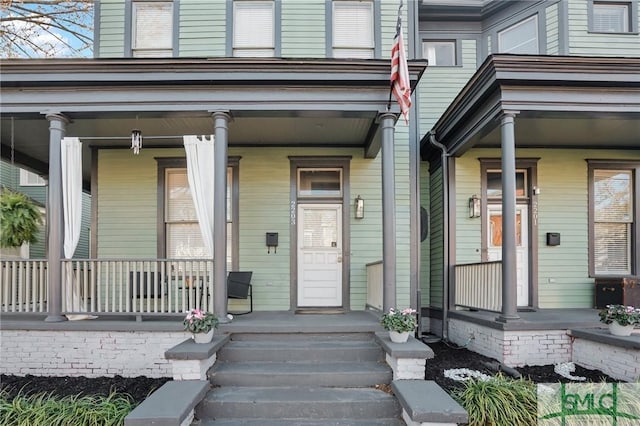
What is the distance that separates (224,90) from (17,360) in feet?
12.7

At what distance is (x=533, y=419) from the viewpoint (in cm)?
307

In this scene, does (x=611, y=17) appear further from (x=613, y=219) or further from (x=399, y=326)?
(x=399, y=326)

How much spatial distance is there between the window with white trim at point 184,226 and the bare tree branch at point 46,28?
719 cm

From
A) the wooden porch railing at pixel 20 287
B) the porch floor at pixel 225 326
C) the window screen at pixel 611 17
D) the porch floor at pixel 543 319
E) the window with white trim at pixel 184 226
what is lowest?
the porch floor at pixel 543 319

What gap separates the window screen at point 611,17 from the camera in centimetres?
650

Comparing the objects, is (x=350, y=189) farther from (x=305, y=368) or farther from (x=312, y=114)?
(x=305, y=368)

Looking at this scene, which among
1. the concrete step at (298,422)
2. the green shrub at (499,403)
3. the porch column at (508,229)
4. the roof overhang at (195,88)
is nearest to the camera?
the green shrub at (499,403)

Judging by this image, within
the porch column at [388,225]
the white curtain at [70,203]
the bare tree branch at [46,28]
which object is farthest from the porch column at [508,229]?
the bare tree branch at [46,28]

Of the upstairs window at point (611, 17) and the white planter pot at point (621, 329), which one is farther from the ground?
the upstairs window at point (611, 17)

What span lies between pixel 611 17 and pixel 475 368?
625cm

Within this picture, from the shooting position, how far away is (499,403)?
320 cm

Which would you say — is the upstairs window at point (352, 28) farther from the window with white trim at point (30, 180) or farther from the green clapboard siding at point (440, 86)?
the window with white trim at point (30, 180)

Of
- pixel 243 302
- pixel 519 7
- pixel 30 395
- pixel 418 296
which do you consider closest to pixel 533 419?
pixel 418 296

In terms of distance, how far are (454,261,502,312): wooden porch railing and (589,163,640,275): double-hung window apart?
2299mm
